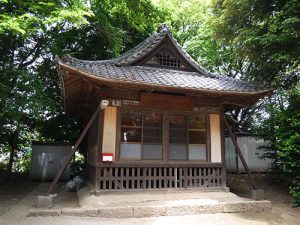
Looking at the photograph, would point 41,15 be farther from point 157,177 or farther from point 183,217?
point 183,217

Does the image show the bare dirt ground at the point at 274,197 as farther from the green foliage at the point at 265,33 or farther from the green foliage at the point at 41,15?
the green foliage at the point at 41,15

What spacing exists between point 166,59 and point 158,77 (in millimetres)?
1976

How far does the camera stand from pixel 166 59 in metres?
11.1

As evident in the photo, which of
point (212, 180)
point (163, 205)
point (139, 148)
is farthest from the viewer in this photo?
point (212, 180)

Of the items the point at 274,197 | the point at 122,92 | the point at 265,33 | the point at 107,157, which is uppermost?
the point at 265,33

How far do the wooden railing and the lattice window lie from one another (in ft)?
13.8

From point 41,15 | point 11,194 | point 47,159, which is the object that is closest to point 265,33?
point 41,15

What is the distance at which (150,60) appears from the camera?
426 inches

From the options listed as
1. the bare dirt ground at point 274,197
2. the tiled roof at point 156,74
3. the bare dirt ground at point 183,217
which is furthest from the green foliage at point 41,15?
the bare dirt ground at point 274,197

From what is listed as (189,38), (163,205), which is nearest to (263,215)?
(163,205)

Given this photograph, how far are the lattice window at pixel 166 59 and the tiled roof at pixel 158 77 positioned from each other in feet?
1.24

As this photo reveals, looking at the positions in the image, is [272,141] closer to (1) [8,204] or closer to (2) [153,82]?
(2) [153,82]

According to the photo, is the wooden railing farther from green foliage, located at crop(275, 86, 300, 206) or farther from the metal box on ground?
the metal box on ground

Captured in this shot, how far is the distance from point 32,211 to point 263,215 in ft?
22.2
